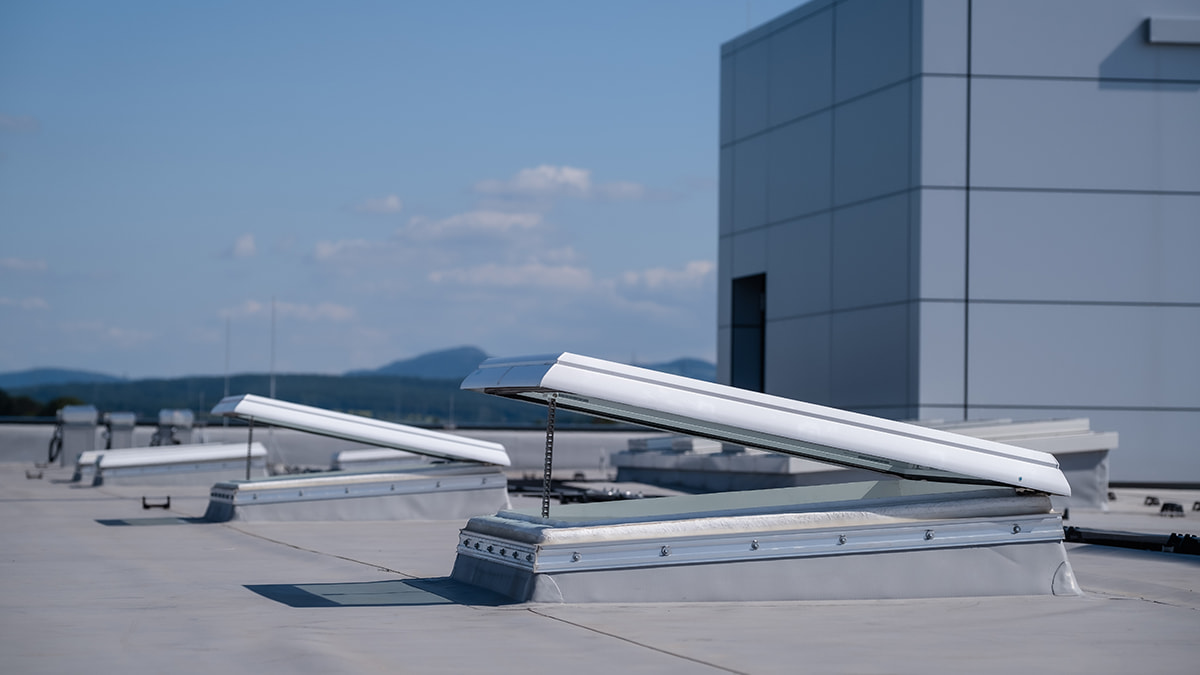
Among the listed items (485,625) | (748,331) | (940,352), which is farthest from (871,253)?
(485,625)

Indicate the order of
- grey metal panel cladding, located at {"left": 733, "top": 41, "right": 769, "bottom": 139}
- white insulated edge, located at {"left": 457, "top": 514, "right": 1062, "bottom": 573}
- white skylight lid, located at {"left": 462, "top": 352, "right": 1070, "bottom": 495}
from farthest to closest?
grey metal panel cladding, located at {"left": 733, "top": 41, "right": 769, "bottom": 139} → white skylight lid, located at {"left": 462, "top": 352, "right": 1070, "bottom": 495} → white insulated edge, located at {"left": 457, "top": 514, "right": 1062, "bottom": 573}

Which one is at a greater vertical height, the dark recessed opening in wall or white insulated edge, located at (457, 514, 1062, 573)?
the dark recessed opening in wall

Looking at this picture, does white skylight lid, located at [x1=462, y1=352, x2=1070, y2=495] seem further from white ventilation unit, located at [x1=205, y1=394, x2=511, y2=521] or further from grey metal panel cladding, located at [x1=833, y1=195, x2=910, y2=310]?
grey metal panel cladding, located at [x1=833, y1=195, x2=910, y2=310]

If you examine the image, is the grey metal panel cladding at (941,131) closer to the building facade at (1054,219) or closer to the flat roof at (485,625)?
the building facade at (1054,219)

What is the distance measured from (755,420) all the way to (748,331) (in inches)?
1169

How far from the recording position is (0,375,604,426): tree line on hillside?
56.1 metres

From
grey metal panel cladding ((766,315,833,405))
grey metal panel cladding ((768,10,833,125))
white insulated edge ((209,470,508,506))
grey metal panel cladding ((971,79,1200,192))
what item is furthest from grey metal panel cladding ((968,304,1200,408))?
white insulated edge ((209,470,508,506))

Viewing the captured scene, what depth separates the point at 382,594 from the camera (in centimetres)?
938

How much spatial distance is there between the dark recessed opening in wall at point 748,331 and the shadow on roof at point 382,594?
2819 centimetres

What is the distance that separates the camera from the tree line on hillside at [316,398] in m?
56.1

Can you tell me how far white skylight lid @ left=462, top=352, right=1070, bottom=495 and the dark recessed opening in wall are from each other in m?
28.3

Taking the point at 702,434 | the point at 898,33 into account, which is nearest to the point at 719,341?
the point at 898,33

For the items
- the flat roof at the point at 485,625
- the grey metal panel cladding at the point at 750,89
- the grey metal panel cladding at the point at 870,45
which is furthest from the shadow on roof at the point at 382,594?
the grey metal panel cladding at the point at 750,89

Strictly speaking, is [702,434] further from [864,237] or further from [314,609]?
[864,237]
